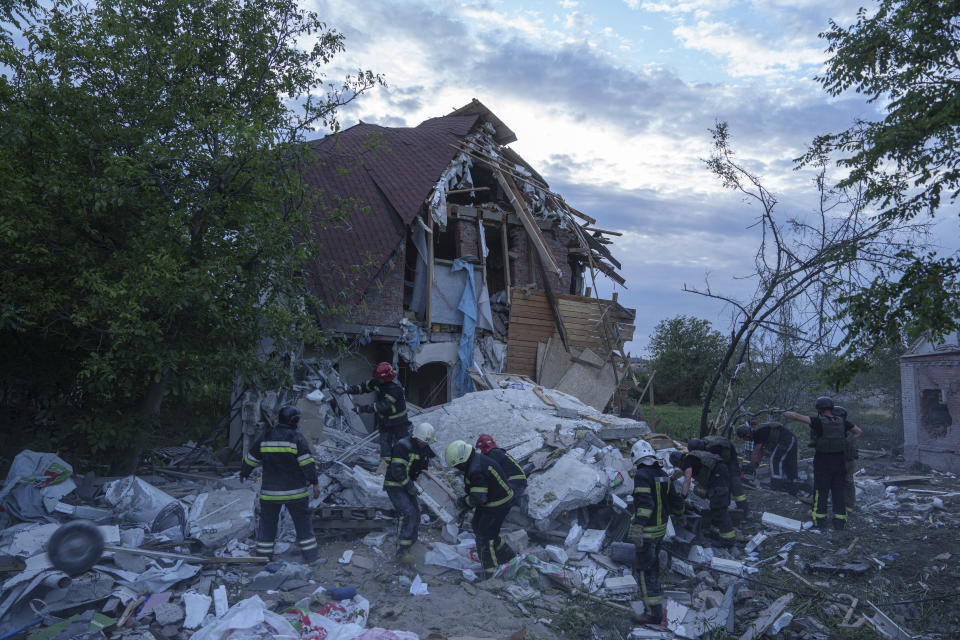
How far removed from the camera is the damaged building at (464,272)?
13.1m

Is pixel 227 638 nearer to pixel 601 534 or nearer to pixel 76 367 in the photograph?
pixel 601 534

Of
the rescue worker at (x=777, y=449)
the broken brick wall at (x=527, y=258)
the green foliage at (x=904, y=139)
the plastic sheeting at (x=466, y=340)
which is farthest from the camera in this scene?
the broken brick wall at (x=527, y=258)

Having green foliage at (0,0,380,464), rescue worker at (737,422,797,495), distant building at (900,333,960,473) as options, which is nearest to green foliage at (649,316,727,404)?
distant building at (900,333,960,473)

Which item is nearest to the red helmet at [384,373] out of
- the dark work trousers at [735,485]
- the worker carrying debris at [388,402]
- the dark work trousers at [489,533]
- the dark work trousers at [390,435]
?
the worker carrying debris at [388,402]

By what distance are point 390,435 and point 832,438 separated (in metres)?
6.39

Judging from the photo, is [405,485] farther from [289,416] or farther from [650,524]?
[650,524]

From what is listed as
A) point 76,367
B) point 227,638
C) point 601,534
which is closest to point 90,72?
point 76,367

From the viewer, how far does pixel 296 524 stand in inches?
269

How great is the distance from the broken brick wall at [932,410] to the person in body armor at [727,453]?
30.0 feet

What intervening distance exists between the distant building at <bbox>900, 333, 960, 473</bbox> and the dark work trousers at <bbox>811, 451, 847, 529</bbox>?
7.90 metres

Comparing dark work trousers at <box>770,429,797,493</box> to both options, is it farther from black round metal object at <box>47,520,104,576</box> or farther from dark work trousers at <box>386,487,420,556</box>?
black round metal object at <box>47,520,104,576</box>

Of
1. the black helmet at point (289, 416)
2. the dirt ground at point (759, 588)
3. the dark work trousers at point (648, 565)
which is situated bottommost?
the dirt ground at point (759, 588)

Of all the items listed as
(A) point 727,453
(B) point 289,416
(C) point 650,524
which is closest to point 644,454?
(C) point 650,524

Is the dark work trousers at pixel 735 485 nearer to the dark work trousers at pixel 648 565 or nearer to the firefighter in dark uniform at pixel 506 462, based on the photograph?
the dark work trousers at pixel 648 565
